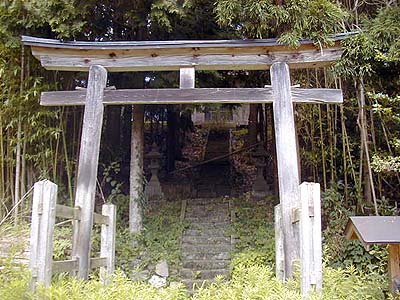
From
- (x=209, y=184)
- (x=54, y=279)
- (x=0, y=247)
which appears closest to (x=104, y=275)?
(x=54, y=279)

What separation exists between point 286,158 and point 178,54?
1.37 meters

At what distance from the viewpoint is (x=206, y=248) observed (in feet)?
18.0

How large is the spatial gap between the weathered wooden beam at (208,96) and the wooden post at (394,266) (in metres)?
1.40

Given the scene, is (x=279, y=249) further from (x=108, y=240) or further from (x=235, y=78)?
(x=235, y=78)

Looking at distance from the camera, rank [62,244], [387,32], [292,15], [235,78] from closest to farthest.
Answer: [292,15] < [387,32] < [62,244] < [235,78]

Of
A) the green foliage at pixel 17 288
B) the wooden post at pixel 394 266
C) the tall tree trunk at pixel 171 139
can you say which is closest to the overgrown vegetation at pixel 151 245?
the green foliage at pixel 17 288

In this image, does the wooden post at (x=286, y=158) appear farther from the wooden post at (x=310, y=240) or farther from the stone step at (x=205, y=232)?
the stone step at (x=205, y=232)

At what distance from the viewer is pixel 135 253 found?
520 centimetres

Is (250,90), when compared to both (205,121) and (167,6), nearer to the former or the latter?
(167,6)

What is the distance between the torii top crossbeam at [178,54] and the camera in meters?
3.81

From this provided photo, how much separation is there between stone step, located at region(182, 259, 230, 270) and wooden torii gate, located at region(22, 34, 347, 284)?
206 centimetres

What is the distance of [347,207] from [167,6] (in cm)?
320

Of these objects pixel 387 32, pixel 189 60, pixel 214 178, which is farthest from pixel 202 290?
pixel 214 178

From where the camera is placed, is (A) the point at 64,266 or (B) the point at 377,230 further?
(A) the point at 64,266
